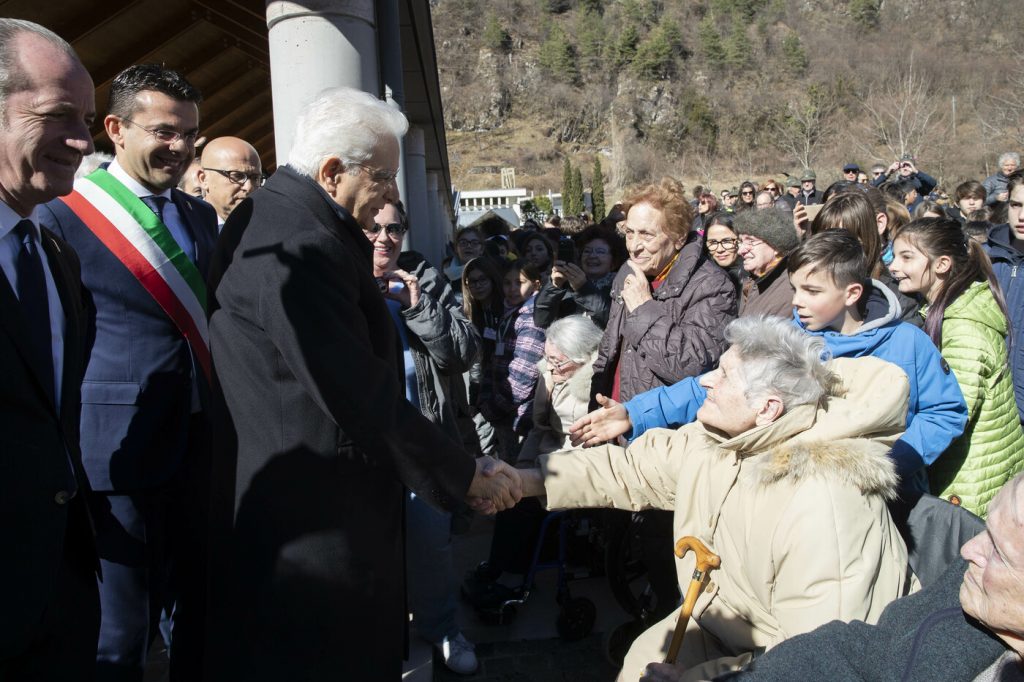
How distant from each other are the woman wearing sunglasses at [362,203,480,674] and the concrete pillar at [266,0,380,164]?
2.45 ft

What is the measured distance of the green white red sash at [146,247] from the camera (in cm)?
259

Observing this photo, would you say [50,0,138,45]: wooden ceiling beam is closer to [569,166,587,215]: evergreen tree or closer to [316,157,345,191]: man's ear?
[316,157,345,191]: man's ear

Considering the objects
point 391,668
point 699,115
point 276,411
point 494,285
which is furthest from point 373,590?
point 699,115

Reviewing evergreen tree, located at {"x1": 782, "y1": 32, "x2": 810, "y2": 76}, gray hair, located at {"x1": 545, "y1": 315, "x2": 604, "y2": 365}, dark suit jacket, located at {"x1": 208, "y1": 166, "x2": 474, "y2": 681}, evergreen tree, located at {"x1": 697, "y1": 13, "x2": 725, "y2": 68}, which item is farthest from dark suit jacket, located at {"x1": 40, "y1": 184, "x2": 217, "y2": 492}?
evergreen tree, located at {"x1": 697, "y1": 13, "x2": 725, "y2": 68}

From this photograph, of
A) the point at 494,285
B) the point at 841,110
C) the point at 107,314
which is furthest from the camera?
the point at 841,110

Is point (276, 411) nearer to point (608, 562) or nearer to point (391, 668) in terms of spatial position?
point (391, 668)

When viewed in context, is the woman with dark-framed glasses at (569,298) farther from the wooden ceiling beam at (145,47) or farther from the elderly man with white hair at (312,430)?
A: the wooden ceiling beam at (145,47)

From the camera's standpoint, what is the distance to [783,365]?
241 centimetres

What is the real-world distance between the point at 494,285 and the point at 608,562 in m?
2.48

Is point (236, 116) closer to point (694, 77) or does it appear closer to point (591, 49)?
point (694, 77)

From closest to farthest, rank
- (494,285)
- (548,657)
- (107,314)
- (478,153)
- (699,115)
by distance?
(107,314)
(548,657)
(494,285)
(699,115)
(478,153)

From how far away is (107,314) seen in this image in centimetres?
253

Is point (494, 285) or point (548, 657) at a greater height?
point (494, 285)

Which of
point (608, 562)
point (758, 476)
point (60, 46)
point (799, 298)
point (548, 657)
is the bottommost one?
point (548, 657)
